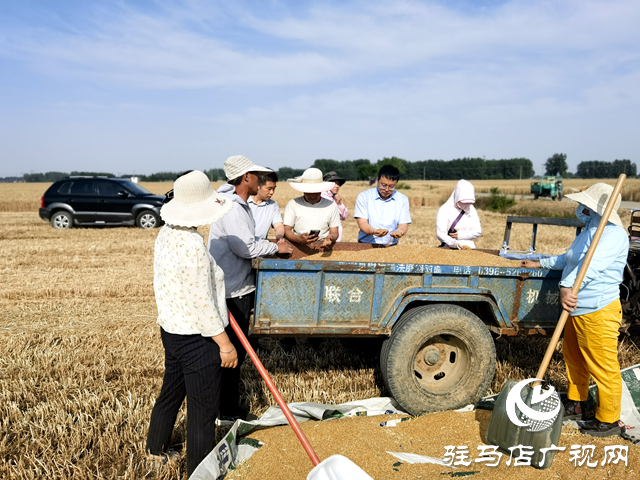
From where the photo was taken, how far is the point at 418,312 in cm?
378

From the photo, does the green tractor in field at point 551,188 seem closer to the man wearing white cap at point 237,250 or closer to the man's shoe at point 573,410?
the man's shoe at point 573,410

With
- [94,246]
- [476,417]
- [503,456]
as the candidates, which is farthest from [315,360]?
[94,246]

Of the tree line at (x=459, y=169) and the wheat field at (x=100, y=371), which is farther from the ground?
the tree line at (x=459, y=169)

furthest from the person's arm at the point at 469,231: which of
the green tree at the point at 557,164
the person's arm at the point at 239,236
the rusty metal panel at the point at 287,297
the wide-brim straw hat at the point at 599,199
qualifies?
the green tree at the point at 557,164

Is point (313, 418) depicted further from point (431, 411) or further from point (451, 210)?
point (451, 210)

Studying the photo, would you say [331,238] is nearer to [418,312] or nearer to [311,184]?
[311,184]

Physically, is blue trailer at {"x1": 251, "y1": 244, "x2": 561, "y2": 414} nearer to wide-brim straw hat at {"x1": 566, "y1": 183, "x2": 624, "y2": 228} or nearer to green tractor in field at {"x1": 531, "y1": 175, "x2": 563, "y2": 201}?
wide-brim straw hat at {"x1": 566, "y1": 183, "x2": 624, "y2": 228}

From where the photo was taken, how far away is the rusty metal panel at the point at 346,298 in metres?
3.62

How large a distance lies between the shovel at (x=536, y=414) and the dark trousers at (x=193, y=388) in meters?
1.81

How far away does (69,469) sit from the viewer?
3.10 m

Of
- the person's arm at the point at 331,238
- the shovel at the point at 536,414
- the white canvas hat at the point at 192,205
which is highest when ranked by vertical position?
the white canvas hat at the point at 192,205

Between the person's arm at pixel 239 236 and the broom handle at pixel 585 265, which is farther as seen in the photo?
the person's arm at pixel 239 236

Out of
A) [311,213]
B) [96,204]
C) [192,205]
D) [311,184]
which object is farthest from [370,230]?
[96,204]

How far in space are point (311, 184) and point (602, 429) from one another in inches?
123
